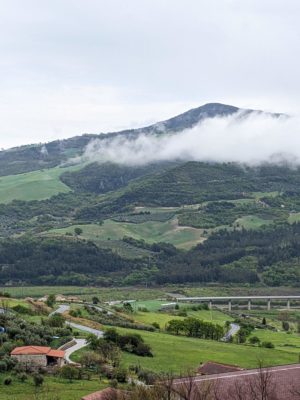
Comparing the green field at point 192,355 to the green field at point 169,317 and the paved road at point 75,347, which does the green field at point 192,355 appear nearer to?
the paved road at point 75,347

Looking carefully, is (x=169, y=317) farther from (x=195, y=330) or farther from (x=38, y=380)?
(x=38, y=380)

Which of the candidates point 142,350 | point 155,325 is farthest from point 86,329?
point 155,325

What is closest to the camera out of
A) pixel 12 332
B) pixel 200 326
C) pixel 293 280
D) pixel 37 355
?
pixel 37 355

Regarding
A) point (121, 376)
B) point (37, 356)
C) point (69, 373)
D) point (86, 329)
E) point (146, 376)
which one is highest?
point (37, 356)

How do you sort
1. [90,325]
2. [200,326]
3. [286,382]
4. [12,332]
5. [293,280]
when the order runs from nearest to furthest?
[286,382]
[12,332]
[90,325]
[200,326]
[293,280]

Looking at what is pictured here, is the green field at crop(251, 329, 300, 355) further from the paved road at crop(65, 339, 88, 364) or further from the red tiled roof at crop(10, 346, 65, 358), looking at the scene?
the red tiled roof at crop(10, 346, 65, 358)

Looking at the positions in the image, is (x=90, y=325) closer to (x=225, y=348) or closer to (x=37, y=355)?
(x=225, y=348)

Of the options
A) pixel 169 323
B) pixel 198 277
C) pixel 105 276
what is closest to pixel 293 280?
pixel 198 277
